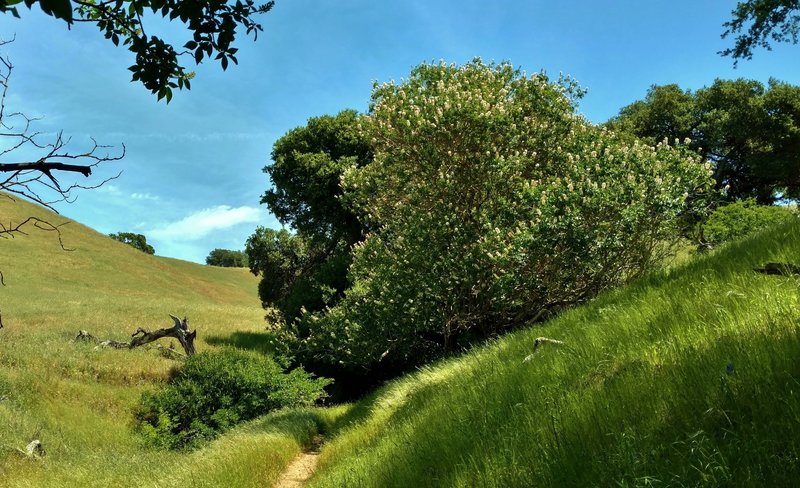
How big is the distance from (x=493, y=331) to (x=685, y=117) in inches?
1369

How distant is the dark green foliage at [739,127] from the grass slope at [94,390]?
3063 cm

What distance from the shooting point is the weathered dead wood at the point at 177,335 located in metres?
26.6

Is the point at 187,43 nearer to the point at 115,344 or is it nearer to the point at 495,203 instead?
the point at 495,203

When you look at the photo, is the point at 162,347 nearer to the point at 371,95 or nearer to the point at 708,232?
the point at 371,95

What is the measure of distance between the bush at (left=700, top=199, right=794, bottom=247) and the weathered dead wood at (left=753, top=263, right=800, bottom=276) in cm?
1688

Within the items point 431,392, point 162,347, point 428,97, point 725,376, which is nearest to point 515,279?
point 431,392

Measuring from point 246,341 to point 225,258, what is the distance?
444 ft

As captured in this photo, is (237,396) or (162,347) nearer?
(237,396)

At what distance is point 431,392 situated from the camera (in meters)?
8.91

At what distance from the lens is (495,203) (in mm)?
13531

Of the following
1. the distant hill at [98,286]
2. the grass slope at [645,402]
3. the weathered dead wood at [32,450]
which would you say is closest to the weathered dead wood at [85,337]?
the distant hill at [98,286]

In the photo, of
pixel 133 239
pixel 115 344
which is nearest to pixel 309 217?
pixel 115 344

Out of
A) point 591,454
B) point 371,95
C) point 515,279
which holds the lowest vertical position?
point 591,454

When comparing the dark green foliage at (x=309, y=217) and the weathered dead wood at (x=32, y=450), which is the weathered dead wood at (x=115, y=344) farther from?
the weathered dead wood at (x=32, y=450)
